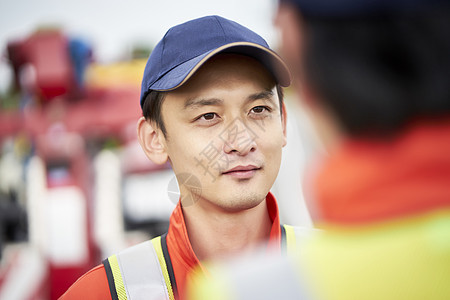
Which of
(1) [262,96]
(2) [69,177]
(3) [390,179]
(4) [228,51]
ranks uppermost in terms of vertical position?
(2) [69,177]

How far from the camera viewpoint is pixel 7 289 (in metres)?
4.12

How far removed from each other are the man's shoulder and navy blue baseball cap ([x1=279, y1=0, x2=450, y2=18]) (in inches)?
39.7

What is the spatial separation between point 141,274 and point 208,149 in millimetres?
397

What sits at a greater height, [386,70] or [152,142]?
[152,142]

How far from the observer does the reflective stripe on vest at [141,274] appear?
3.80ft

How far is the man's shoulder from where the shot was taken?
4.00 ft

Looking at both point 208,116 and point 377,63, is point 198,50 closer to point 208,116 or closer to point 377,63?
point 208,116

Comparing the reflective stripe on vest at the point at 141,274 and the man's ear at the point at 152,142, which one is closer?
the reflective stripe on vest at the point at 141,274

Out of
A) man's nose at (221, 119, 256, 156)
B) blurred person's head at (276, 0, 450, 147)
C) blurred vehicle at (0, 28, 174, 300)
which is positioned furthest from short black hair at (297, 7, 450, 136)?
blurred vehicle at (0, 28, 174, 300)

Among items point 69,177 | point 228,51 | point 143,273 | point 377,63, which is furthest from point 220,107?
point 69,177

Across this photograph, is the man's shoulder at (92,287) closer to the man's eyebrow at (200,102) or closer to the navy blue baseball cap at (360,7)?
the man's eyebrow at (200,102)

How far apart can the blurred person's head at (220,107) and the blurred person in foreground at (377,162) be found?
2.16 ft

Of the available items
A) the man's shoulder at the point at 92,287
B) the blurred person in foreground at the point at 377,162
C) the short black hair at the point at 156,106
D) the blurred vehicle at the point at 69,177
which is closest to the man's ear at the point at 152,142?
the short black hair at the point at 156,106

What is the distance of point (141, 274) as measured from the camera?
1189 millimetres
